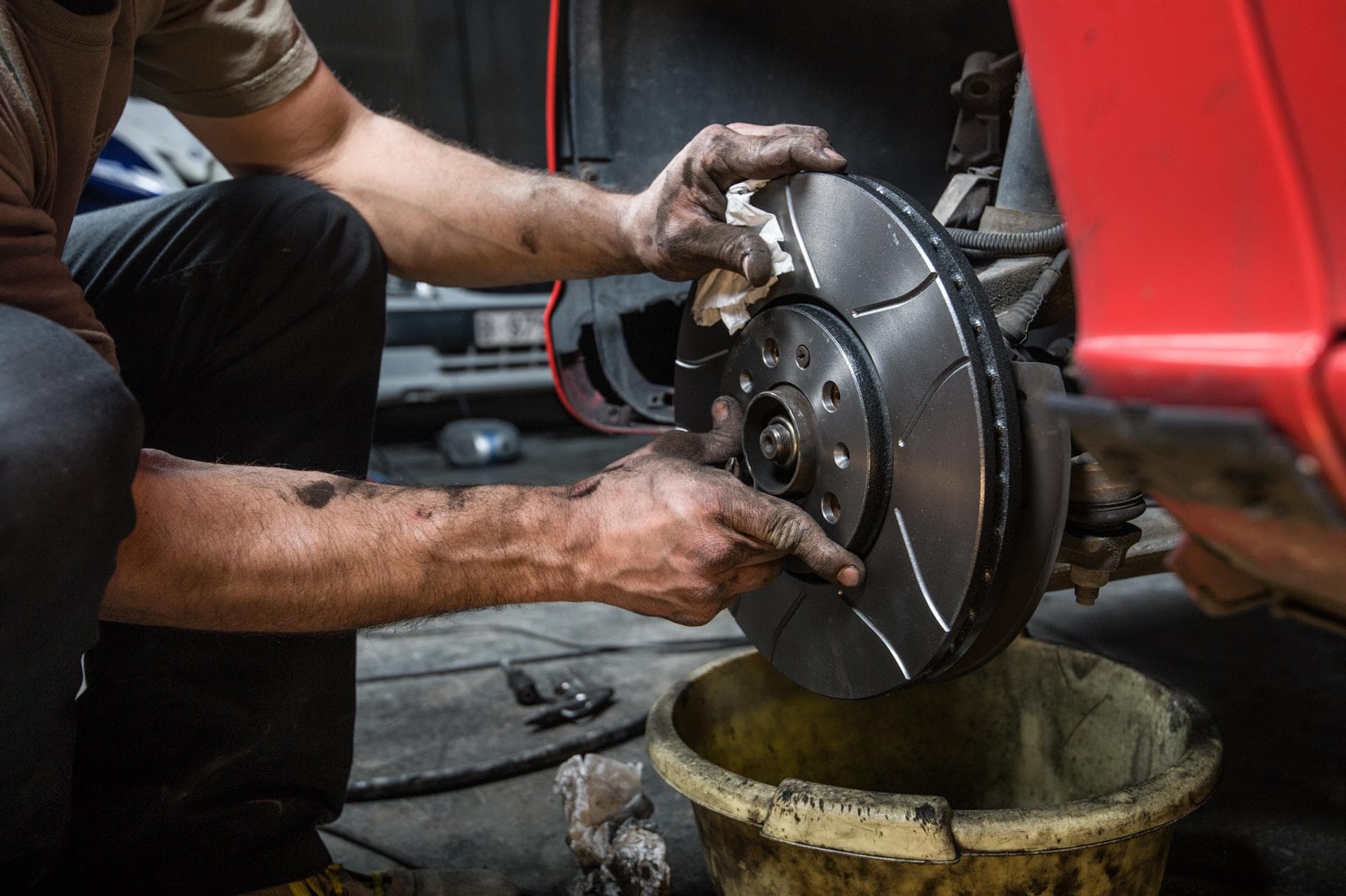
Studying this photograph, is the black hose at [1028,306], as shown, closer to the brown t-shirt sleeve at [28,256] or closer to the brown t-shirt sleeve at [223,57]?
the brown t-shirt sleeve at [28,256]

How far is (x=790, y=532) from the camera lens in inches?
31.6

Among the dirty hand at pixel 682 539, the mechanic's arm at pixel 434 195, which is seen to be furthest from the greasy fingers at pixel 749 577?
the mechanic's arm at pixel 434 195

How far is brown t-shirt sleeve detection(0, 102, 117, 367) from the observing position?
0.70 m

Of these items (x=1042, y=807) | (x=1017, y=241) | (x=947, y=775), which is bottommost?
(x=947, y=775)

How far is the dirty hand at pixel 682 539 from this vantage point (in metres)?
0.78

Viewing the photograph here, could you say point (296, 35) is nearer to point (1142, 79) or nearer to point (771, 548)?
point (771, 548)

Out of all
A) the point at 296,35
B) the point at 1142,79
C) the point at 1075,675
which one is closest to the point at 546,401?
the point at 296,35

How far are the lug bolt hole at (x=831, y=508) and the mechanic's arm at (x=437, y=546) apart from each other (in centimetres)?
3

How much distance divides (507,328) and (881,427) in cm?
288

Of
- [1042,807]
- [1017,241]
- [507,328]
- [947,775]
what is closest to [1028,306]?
[1017,241]

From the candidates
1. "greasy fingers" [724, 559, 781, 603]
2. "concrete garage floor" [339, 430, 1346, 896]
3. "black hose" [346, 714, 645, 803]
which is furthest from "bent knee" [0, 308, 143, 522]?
"black hose" [346, 714, 645, 803]

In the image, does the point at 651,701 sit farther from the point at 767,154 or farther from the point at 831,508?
the point at 767,154

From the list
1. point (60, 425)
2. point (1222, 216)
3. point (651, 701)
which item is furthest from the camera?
point (651, 701)

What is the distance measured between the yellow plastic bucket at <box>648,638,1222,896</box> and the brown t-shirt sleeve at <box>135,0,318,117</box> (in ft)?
2.73
